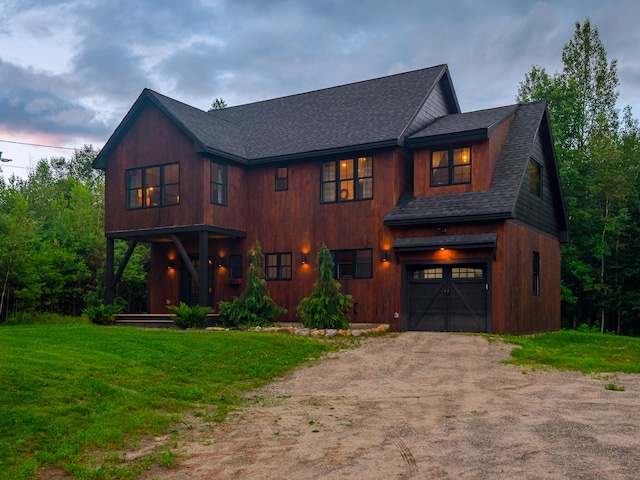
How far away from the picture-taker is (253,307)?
21234 millimetres

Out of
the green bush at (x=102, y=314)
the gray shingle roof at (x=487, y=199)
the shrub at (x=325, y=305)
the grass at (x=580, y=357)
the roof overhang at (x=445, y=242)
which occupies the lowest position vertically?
the grass at (x=580, y=357)

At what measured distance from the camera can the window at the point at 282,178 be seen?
78.0ft

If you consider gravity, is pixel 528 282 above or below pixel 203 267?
below

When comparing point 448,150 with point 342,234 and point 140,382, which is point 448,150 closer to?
point 342,234

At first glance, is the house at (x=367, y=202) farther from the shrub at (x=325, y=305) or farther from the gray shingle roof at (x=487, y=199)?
the shrub at (x=325, y=305)

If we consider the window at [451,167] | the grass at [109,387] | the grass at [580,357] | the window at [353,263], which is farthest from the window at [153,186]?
the grass at [580,357]

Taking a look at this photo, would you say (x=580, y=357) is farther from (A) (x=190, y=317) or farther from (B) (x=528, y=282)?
(A) (x=190, y=317)

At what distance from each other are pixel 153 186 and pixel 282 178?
4818mm

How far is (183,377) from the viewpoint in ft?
39.0

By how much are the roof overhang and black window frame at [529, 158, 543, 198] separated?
4.01 meters

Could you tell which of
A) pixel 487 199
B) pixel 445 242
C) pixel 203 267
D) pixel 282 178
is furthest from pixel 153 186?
pixel 487 199

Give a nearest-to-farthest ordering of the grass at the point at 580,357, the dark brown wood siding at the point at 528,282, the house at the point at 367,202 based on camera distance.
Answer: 1. the grass at the point at 580,357
2. the dark brown wood siding at the point at 528,282
3. the house at the point at 367,202

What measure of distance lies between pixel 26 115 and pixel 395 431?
126 ft

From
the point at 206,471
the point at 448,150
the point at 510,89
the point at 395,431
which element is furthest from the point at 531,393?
the point at 510,89
